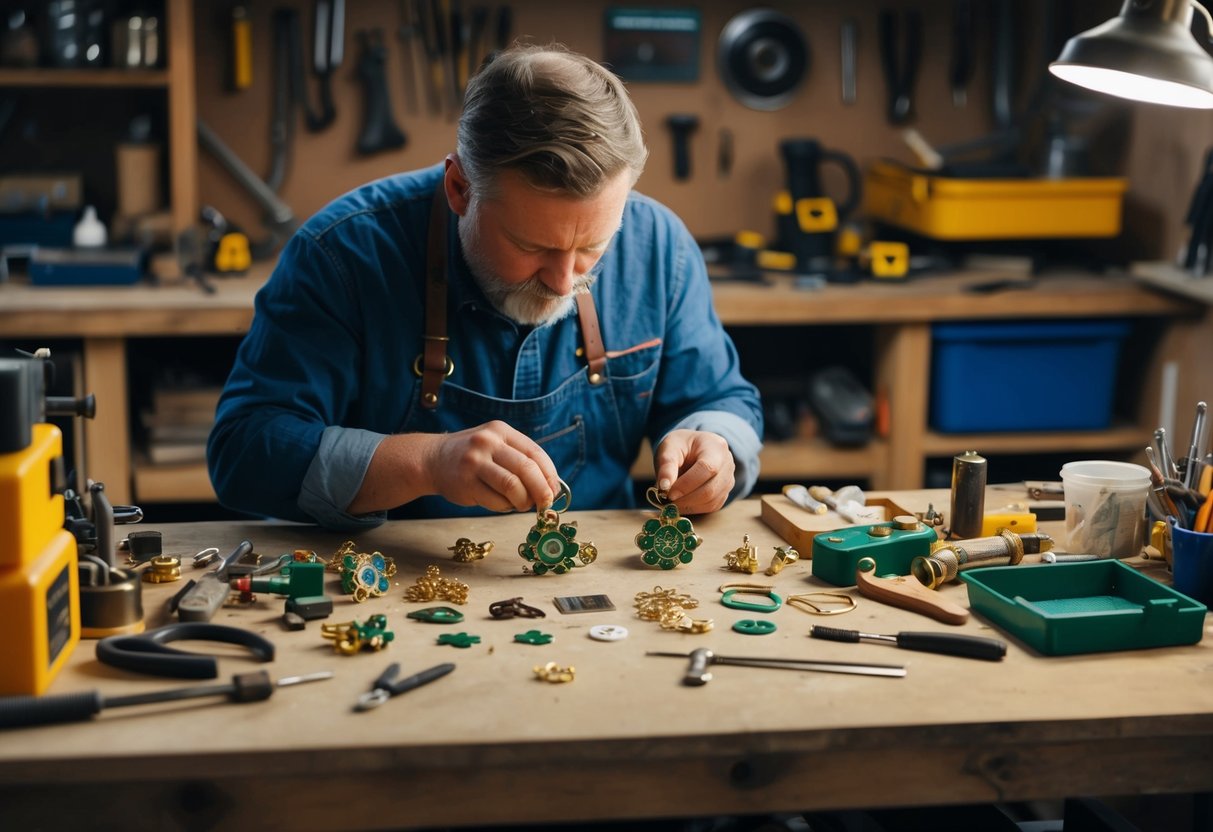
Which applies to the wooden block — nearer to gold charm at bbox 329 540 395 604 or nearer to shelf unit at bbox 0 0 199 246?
gold charm at bbox 329 540 395 604

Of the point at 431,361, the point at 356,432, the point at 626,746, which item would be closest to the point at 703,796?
the point at 626,746

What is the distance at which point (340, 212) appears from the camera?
2.11m

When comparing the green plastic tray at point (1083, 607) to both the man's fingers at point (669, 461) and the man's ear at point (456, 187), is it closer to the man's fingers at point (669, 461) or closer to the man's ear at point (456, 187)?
the man's fingers at point (669, 461)

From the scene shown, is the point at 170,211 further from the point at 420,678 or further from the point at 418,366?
the point at 420,678

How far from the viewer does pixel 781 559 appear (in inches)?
69.9

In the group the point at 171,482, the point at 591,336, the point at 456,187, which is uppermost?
the point at 456,187

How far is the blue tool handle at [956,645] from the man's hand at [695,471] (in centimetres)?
46

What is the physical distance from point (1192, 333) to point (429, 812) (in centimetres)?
273

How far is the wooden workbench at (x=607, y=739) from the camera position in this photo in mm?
1264

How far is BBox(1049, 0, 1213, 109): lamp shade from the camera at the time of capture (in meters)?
1.61

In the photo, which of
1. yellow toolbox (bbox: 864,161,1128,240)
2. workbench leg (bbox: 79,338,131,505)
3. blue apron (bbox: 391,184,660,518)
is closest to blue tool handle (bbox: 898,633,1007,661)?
blue apron (bbox: 391,184,660,518)

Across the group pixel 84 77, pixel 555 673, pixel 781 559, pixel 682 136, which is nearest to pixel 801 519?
pixel 781 559

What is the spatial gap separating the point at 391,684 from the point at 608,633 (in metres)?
0.27

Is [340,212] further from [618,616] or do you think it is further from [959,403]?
[959,403]
